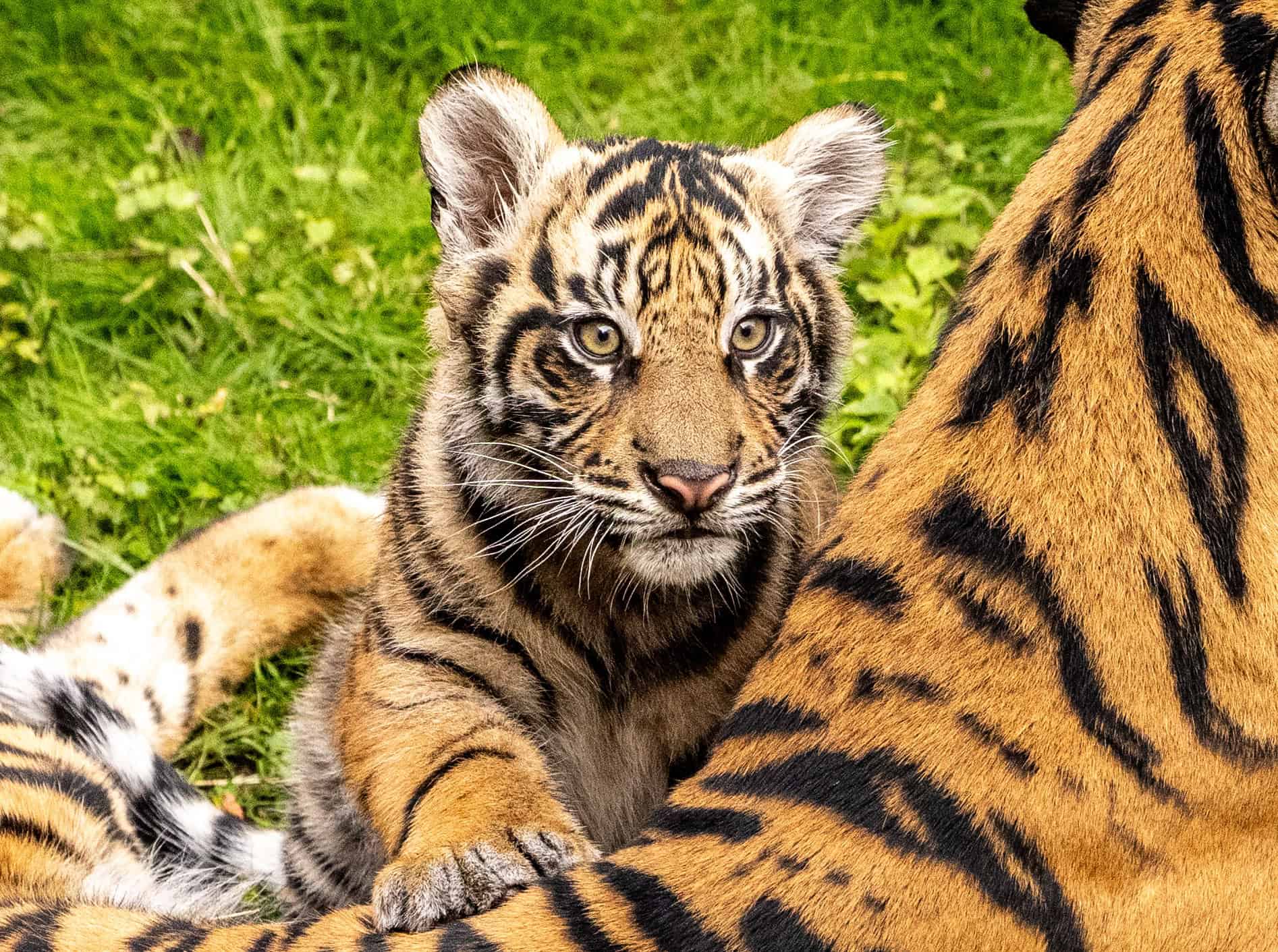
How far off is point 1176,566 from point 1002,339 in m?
0.35

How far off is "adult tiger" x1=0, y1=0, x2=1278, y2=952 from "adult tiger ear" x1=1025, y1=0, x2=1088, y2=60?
15.1 inches

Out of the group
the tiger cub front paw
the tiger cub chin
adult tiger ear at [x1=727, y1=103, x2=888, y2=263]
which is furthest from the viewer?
adult tiger ear at [x1=727, y1=103, x2=888, y2=263]

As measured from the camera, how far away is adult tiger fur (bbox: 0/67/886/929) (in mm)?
2336

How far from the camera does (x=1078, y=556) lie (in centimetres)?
178

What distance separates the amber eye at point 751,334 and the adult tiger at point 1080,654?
0.63 m

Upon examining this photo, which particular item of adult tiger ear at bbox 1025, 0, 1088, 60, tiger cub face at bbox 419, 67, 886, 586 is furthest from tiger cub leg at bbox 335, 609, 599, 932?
adult tiger ear at bbox 1025, 0, 1088, 60

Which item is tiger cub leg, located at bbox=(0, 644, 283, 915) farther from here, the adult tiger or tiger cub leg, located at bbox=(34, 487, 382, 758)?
the adult tiger

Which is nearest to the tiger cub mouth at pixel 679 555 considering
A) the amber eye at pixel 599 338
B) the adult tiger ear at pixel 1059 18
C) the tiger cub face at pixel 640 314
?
the tiger cub face at pixel 640 314

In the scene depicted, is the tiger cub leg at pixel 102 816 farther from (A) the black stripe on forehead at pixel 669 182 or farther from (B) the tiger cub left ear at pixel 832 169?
(B) the tiger cub left ear at pixel 832 169

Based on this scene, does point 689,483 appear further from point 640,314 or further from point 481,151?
point 481,151

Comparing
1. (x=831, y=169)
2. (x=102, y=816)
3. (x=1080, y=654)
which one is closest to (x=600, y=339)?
(x=831, y=169)

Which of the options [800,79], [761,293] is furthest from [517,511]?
[800,79]

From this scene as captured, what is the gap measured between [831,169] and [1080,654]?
1.35m

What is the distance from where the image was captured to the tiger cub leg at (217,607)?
3246 mm
